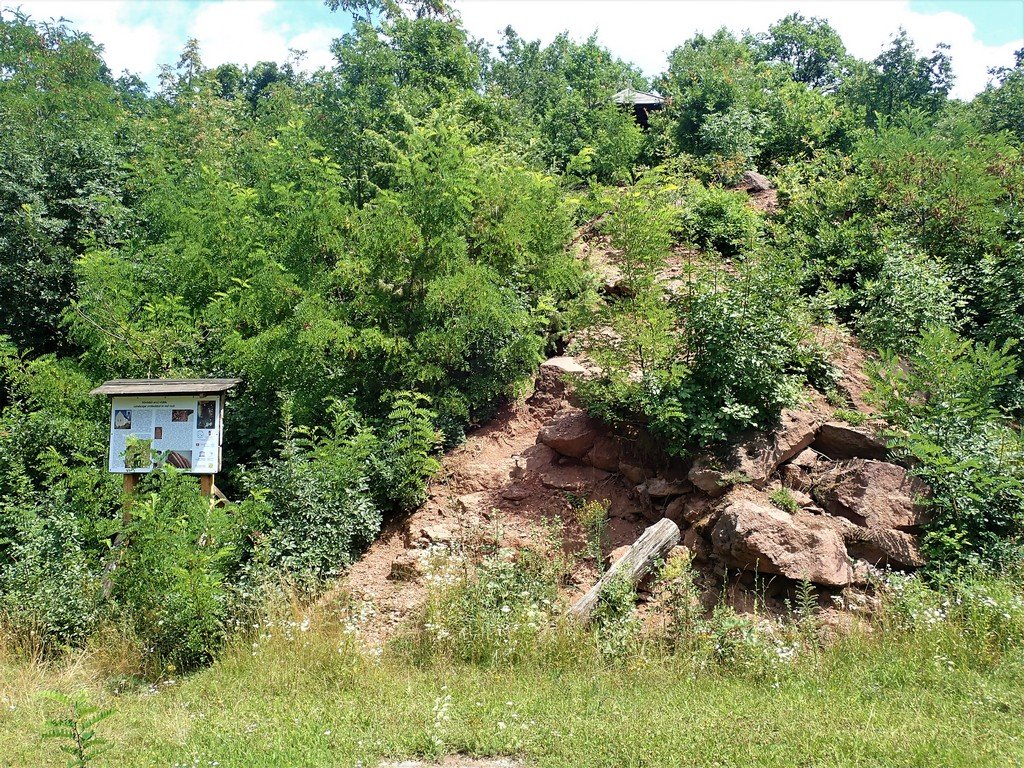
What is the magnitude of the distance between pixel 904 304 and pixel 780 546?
387cm

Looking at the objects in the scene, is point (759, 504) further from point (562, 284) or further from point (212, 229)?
point (212, 229)

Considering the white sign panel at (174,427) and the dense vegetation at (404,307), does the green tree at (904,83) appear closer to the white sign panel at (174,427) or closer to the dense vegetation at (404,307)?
the dense vegetation at (404,307)

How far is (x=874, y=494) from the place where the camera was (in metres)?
7.55

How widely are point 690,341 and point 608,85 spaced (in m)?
13.7

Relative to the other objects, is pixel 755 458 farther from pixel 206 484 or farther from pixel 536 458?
pixel 206 484

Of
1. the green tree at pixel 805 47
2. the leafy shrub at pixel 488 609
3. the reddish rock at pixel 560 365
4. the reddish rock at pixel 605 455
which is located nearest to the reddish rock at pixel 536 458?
the reddish rock at pixel 605 455

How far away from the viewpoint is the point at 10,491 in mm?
9328

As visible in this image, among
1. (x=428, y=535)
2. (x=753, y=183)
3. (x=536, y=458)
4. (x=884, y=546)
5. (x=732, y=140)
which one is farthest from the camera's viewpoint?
(x=732, y=140)

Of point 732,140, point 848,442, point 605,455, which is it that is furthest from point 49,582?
point 732,140

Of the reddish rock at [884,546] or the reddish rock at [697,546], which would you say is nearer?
the reddish rock at [884,546]

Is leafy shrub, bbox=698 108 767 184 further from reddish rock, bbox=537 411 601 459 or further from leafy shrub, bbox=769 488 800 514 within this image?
leafy shrub, bbox=769 488 800 514

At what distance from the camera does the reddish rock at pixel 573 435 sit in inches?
346

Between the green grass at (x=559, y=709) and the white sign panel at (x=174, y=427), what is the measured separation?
1.89m

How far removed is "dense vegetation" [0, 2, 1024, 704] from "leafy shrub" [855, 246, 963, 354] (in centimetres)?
4
